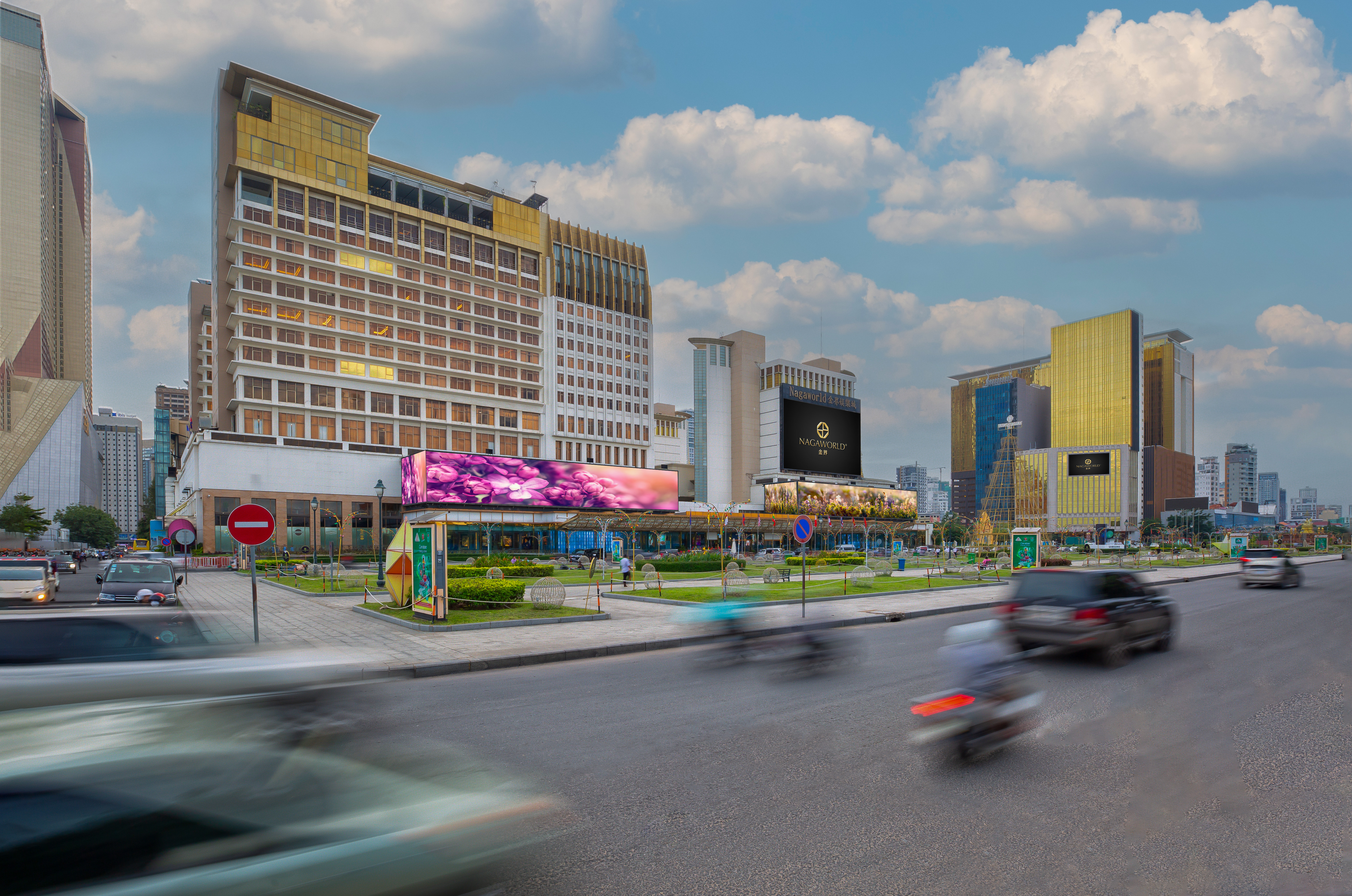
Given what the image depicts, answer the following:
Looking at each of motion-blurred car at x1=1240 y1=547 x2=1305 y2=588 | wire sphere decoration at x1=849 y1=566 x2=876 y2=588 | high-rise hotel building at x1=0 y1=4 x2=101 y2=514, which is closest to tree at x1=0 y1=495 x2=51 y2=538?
high-rise hotel building at x1=0 y1=4 x2=101 y2=514

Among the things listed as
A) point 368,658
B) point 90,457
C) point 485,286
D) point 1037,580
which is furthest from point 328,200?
point 90,457

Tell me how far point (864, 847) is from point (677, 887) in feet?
4.50

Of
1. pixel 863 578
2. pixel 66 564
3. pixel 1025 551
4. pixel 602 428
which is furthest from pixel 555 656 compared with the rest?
pixel 602 428

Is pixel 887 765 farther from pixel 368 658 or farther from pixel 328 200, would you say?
pixel 328 200

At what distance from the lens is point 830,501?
95.9m

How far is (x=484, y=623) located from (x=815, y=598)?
436 inches

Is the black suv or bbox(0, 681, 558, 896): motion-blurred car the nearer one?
bbox(0, 681, 558, 896): motion-blurred car

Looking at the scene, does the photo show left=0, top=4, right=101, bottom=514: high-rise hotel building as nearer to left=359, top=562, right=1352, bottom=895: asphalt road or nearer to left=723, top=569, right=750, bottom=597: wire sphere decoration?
left=723, top=569, right=750, bottom=597: wire sphere decoration

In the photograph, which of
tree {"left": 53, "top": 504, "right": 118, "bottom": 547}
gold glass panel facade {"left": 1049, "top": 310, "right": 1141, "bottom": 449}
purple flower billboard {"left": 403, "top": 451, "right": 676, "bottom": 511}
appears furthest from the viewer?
gold glass panel facade {"left": 1049, "top": 310, "right": 1141, "bottom": 449}

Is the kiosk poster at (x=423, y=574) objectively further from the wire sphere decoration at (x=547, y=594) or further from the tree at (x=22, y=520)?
the tree at (x=22, y=520)

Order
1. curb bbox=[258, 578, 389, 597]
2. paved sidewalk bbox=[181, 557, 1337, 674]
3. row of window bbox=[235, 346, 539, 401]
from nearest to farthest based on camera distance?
paved sidewalk bbox=[181, 557, 1337, 674] → curb bbox=[258, 578, 389, 597] → row of window bbox=[235, 346, 539, 401]

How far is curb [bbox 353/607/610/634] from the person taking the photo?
15.0 m

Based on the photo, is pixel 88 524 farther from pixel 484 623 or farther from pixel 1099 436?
pixel 1099 436

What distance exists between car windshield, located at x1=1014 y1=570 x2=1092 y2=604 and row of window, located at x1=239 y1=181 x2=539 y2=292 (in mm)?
73357
